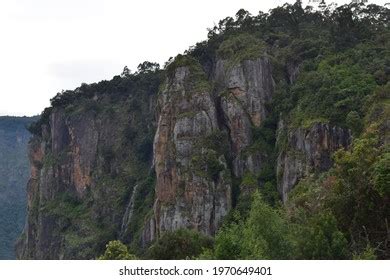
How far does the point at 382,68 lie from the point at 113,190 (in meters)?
41.5

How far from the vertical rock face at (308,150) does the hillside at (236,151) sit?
0.38 ft

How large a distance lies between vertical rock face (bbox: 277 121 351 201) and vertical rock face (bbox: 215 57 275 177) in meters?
7.63

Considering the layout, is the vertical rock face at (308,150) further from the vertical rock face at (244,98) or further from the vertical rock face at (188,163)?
the vertical rock face at (244,98)

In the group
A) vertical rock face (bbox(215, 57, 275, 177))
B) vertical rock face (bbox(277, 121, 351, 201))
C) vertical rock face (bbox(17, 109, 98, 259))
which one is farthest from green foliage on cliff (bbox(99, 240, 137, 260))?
vertical rock face (bbox(17, 109, 98, 259))

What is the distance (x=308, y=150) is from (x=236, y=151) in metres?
11.3

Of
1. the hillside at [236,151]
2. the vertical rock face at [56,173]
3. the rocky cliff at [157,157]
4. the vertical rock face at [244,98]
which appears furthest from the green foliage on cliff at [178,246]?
the vertical rock face at [56,173]

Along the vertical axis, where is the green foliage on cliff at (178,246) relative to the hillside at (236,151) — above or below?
below

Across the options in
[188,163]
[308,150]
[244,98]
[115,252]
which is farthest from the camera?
[244,98]

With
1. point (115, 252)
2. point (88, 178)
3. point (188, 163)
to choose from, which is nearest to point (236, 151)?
point (188, 163)

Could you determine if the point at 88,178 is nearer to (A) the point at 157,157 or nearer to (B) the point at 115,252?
(A) the point at 157,157

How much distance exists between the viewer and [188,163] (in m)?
57.0

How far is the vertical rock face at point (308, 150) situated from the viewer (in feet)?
153

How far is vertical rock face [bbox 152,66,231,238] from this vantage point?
54750 mm

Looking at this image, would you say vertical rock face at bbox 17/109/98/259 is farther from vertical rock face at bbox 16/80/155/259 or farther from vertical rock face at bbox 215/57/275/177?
vertical rock face at bbox 215/57/275/177
